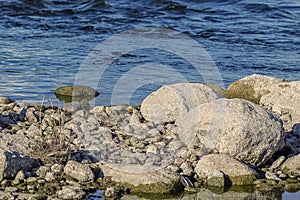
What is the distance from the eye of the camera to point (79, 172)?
7.14 metres

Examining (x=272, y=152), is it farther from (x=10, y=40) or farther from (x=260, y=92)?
(x=10, y=40)

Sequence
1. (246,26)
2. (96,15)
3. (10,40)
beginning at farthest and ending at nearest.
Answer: (96,15) < (246,26) < (10,40)

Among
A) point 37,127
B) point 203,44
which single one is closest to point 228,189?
point 37,127

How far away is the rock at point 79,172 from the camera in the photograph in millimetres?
7121

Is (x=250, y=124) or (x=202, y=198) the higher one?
(x=250, y=124)

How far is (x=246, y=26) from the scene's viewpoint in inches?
678

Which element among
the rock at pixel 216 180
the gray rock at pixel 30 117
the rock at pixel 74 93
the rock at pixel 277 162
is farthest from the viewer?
the rock at pixel 74 93

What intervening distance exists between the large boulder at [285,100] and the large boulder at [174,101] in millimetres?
1141

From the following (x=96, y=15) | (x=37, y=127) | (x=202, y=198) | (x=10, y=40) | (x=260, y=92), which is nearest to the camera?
(x=202, y=198)

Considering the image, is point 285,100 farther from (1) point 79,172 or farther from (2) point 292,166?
(1) point 79,172

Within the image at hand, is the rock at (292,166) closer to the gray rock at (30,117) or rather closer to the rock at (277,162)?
the rock at (277,162)

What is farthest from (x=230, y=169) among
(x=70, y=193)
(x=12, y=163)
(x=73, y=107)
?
(x=73, y=107)

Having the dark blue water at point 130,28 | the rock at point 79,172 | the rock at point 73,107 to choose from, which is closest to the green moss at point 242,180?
the rock at point 79,172

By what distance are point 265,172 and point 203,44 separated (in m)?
7.88
